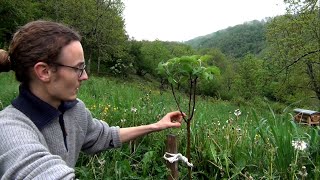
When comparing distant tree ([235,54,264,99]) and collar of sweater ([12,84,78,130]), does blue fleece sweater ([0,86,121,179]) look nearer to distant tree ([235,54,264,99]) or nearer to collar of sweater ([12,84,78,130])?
collar of sweater ([12,84,78,130])

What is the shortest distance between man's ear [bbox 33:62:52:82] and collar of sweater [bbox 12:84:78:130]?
105 millimetres

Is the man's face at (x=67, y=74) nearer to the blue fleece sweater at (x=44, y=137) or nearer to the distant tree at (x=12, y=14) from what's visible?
the blue fleece sweater at (x=44, y=137)

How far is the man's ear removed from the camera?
5.24 ft

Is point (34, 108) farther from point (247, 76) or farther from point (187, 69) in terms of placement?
point (247, 76)

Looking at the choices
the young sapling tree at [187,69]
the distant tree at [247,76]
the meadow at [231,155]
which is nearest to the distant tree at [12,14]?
the distant tree at [247,76]

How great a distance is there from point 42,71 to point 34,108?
0.18 m

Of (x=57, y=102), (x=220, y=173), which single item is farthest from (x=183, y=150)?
(x=57, y=102)

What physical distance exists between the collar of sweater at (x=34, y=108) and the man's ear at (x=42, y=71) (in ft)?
0.34

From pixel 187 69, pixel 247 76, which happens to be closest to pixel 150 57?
pixel 247 76

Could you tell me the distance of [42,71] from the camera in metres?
1.62

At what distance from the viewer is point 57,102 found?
1786 mm

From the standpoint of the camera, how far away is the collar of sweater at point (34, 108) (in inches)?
64.2

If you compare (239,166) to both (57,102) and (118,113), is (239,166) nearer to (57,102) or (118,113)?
(57,102)

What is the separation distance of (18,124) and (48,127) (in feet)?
0.90
